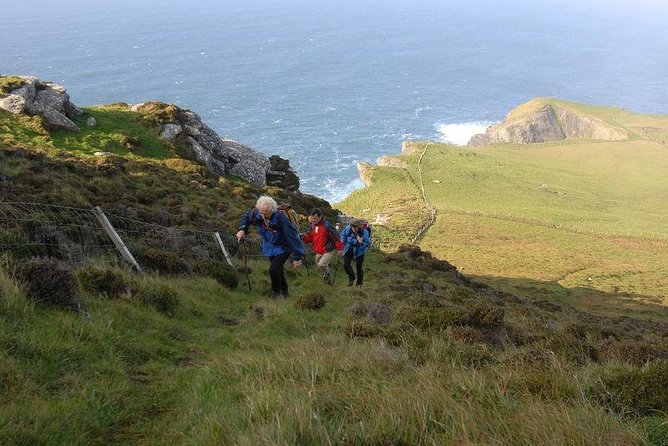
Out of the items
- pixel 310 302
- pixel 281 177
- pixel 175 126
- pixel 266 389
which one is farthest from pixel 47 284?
pixel 281 177

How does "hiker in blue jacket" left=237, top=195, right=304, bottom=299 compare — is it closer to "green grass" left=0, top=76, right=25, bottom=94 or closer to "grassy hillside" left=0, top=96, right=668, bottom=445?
"grassy hillside" left=0, top=96, right=668, bottom=445

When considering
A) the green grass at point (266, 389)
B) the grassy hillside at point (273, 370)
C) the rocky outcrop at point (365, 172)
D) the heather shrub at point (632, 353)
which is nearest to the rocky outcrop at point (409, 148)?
the rocky outcrop at point (365, 172)

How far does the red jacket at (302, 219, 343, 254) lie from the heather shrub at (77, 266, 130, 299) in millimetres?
7513

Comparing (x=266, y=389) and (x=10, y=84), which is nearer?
(x=266, y=389)

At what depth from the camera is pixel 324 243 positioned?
1658 cm

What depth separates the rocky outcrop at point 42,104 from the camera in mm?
32594

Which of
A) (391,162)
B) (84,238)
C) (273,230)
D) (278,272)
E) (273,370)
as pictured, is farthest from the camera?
(391,162)

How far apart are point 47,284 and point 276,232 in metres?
5.32

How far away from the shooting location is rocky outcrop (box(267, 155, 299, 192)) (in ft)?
148

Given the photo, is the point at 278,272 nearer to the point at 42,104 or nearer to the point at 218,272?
the point at 218,272

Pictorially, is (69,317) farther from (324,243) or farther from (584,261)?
(584,261)

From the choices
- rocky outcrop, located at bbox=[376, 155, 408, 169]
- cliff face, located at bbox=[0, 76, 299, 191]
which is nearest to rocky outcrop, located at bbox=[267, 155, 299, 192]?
cliff face, located at bbox=[0, 76, 299, 191]

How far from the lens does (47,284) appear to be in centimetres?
728

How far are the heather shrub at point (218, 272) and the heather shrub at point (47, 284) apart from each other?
6609 millimetres
